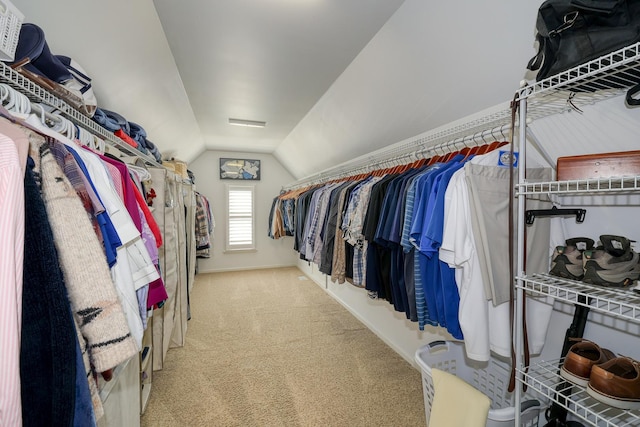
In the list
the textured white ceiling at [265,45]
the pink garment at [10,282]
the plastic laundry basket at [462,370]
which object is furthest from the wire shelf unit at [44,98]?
the plastic laundry basket at [462,370]

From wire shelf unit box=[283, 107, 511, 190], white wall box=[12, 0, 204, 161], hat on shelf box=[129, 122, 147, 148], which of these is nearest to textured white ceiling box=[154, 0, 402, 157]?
white wall box=[12, 0, 204, 161]

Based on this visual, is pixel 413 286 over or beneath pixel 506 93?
beneath

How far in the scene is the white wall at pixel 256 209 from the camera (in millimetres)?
5352

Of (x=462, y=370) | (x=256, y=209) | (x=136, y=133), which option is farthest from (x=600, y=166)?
(x=256, y=209)

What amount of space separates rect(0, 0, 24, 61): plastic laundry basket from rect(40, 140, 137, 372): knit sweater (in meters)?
0.33

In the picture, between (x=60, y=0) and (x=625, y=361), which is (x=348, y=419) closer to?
Result: (x=625, y=361)

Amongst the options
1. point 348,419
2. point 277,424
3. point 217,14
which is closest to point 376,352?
point 348,419

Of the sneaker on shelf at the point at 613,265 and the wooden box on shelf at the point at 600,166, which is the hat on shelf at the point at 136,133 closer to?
the wooden box on shelf at the point at 600,166

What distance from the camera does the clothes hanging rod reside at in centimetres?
144

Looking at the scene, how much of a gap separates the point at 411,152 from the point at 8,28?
199cm

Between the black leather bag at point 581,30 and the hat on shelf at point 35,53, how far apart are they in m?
1.64

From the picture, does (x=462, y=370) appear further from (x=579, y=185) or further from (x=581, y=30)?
(x=581, y=30)

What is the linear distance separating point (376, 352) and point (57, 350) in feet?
7.80

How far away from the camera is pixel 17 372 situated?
48cm
